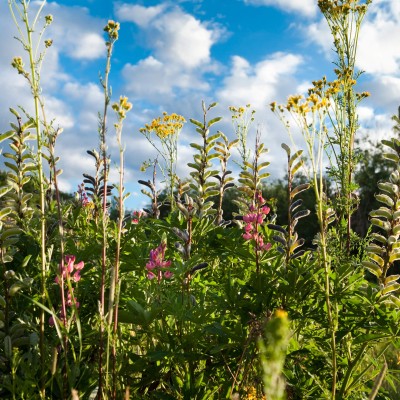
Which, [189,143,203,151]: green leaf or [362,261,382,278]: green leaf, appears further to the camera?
[189,143,203,151]: green leaf

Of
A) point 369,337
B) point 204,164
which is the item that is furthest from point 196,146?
point 369,337

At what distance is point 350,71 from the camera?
193 inches

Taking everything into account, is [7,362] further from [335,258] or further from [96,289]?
[335,258]

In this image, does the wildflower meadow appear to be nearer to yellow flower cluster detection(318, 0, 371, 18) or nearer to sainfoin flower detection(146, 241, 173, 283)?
sainfoin flower detection(146, 241, 173, 283)

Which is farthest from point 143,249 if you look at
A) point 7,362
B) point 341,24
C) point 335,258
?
point 341,24

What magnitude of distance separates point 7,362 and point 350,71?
3.76m

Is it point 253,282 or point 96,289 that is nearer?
point 253,282

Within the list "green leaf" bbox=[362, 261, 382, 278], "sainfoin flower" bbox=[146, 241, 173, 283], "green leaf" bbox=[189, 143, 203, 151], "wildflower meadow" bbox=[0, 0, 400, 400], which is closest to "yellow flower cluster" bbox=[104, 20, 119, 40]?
"wildflower meadow" bbox=[0, 0, 400, 400]

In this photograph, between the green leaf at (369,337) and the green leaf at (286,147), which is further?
the green leaf at (286,147)

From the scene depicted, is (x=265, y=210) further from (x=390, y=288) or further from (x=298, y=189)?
(x=390, y=288)

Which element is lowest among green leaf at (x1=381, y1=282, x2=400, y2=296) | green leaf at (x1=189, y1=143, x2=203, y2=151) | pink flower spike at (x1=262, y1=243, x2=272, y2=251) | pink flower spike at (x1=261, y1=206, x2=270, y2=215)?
green leaf at (x1=381, y1=282, x2=400, y2=296)

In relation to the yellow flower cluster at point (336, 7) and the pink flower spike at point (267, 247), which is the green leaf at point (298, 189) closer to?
the pink flower spike at point (267, 247)

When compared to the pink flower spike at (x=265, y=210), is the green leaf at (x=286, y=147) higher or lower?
higher

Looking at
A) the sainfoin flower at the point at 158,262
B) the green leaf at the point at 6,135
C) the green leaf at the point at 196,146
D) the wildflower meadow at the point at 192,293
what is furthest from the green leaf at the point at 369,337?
the green leaf at the point at 6,135
